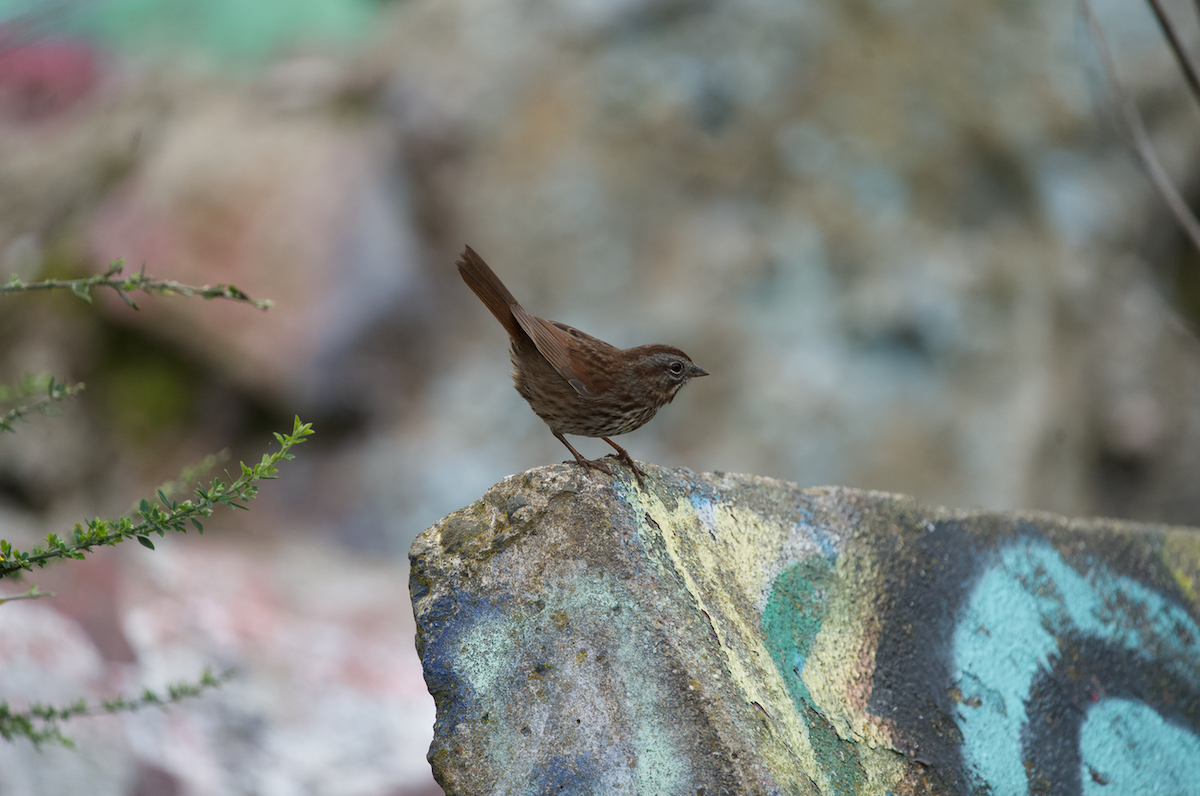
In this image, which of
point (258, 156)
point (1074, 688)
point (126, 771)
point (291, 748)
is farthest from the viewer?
point (258, 156)

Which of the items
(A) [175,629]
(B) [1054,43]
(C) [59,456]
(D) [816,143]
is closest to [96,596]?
(A) [175,629]

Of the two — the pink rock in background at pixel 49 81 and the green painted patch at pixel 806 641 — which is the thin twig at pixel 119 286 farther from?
the pink rock in background at pixel 49 81

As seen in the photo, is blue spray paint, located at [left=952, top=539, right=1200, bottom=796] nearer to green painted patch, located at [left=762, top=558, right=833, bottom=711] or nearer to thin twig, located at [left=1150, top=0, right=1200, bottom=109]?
green painted patch, located at [left=762, top=558, right=833, bottom=711]

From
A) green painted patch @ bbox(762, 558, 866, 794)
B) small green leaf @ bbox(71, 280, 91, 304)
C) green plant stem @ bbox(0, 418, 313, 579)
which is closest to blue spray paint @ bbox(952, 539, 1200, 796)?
green painted patch @ bbox(762, 558, 866, 794)

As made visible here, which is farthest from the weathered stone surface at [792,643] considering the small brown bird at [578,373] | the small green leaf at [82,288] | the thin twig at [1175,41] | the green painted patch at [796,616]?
the thin twig at [1175,41]

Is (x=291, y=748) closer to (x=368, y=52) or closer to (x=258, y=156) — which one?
(x=258, y=156)

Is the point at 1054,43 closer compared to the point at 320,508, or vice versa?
the point at 320,508
